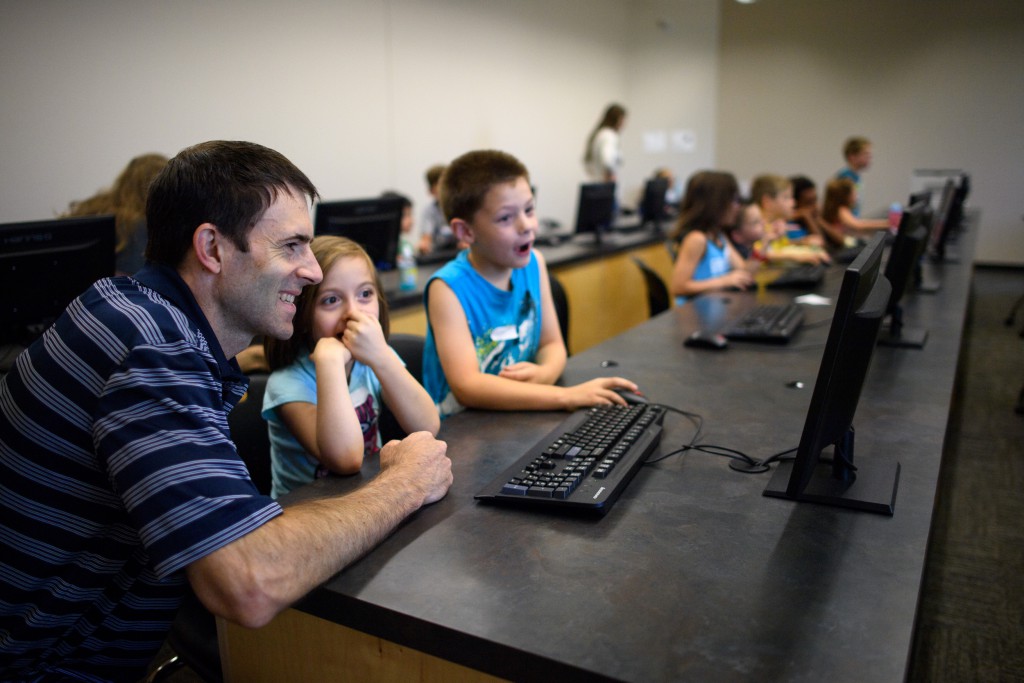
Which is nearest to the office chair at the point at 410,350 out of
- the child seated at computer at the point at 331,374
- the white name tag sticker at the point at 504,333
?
the white name tag sticker at the point at 504,333

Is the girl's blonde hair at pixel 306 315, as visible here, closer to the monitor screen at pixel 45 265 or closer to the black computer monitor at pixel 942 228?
the monitor screen at pixel 45 265

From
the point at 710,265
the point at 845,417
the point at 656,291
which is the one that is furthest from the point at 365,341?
the point at 710,265


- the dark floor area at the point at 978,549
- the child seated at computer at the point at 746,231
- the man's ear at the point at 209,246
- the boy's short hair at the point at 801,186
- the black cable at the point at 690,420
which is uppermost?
the man's ear at the point at 209,246

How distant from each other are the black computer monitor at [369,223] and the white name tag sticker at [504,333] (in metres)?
1.21

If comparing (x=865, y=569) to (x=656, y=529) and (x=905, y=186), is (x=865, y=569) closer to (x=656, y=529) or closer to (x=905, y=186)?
(x=656, y=529)

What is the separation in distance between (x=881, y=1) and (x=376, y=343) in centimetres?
911

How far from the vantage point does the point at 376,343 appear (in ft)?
4.75

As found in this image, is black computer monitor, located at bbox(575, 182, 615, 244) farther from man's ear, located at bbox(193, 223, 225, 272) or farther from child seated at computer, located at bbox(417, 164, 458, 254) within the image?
man's ear, located at bbox(193, 223, 225, 272)

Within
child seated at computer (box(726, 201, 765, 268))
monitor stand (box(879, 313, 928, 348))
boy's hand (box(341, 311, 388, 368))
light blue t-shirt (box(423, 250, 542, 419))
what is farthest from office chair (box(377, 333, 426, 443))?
child seated at computer (box(726, 201, 765, 268))

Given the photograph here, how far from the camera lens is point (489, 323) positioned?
1.94 metres

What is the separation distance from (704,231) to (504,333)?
1.80 metres

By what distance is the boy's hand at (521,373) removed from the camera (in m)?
1.79

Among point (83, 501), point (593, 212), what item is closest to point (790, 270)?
point (593, 212)

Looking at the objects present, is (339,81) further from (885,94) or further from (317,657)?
(885,94)
